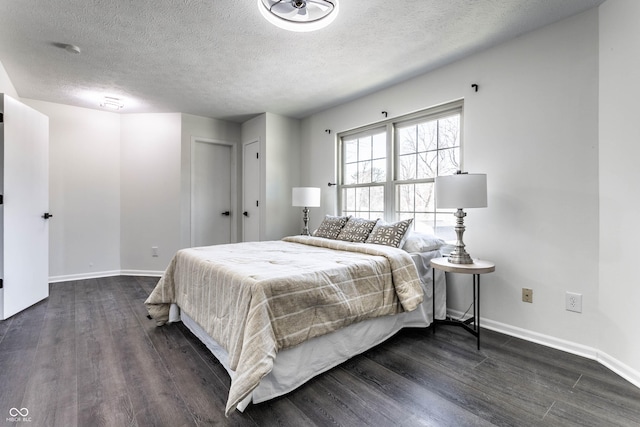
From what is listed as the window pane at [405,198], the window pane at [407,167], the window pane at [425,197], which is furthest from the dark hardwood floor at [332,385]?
the window pane at [407,167]

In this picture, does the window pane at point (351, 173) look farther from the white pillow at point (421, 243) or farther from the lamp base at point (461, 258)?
the lamp base at point (461, 258)

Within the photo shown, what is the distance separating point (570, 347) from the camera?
2.08m

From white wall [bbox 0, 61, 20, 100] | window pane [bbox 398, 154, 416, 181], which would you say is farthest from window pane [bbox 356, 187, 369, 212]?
white wall [bbox 0, 61, 20, 100]

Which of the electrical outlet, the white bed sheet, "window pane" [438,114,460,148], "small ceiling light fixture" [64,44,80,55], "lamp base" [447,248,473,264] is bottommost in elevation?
the white bed sheet

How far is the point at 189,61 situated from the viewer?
9.07ft

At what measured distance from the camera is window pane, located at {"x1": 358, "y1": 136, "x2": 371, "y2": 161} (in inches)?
144

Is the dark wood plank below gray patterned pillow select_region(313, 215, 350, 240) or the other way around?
below

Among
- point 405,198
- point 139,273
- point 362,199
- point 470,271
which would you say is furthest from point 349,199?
point 139,273

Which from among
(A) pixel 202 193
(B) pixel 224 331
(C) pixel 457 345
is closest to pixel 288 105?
(A) pixel 202 193

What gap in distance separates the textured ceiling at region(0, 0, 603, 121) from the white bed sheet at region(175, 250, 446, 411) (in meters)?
1.81

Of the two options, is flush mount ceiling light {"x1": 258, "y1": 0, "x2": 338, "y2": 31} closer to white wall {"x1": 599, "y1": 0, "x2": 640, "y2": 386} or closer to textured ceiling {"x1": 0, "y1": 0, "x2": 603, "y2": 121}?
textured ceiling {"x1": 0, "y1": 0, "x2": 603, "y2": 121}

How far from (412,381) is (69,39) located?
11.8 feet

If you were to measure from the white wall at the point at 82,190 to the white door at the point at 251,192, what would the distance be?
1.82 metres

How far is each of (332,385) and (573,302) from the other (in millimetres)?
1798
